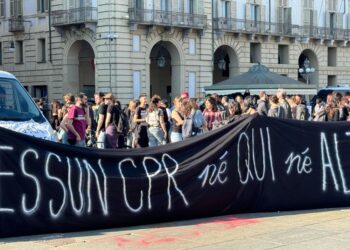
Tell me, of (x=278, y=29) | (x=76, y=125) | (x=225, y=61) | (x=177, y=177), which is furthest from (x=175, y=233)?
(x=278, y=29)

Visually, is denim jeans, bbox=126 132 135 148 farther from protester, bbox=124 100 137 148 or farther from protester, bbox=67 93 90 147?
protester, bbox=67 93 90 147

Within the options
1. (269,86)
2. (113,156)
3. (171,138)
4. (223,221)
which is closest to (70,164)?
(113,156)

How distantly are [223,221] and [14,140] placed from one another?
306cm

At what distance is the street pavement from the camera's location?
7816mm

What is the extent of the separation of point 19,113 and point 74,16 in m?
34.8

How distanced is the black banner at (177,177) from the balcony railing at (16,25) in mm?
40952

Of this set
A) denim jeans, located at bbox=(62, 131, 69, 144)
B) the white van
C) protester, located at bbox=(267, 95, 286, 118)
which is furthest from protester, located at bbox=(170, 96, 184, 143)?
the white van

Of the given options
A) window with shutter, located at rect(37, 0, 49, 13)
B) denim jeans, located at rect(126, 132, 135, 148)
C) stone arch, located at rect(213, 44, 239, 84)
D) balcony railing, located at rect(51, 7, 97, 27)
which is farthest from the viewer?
stone arch, located at rect(213, 44, 239, 84)

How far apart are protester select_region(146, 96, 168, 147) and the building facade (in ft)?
89.5

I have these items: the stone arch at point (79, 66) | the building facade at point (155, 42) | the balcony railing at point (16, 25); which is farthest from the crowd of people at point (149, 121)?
the balcony railing at point (16, 25)

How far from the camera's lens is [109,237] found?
8211 millimetres

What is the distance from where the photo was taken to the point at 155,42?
45344 millimetres

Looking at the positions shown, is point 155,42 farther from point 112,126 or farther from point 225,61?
point 112,126

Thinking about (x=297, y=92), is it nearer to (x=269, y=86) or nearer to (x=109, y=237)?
(x=269, y=86)
